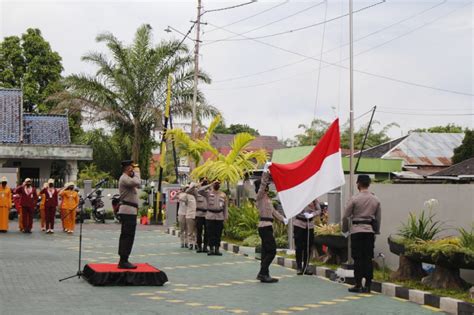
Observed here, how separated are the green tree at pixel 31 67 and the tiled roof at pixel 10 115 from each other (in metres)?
6.79

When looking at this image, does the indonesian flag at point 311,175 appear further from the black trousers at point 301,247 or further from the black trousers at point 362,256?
the black trousers at point 362,256

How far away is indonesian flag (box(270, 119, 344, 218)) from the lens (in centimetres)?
1298

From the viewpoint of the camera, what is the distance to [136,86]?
34844 millimetres

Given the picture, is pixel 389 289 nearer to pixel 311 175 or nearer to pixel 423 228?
pixel 423 228

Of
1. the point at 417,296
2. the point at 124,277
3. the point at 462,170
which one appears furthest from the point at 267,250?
the point at 462,170

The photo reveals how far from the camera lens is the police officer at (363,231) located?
11398mm

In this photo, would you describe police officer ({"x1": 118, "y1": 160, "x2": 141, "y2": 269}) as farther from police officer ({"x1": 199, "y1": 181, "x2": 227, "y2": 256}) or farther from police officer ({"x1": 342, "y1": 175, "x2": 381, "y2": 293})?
police officer ({"x1": 199, "y1": 181, "x2": 227, "y2": 256})

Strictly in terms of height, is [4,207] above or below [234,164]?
below

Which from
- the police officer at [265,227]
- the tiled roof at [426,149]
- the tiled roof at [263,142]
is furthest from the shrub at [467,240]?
the tiled roof at [263,142]

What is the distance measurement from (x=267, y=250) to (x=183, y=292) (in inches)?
85.8

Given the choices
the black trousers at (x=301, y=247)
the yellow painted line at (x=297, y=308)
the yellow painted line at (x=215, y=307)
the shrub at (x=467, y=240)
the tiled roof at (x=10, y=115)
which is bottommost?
the yellow painted line at (x=297, y=308)

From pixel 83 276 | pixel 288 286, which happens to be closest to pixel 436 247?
pixel 288 286

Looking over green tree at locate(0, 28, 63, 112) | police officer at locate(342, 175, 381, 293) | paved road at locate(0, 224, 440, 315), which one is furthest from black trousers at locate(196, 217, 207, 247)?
green tree at locate(0, 28, 63, 112)

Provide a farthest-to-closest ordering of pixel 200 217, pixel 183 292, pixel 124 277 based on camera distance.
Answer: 1. pixel 200 217
2. pixel 124 277
3. pixel 183 292
